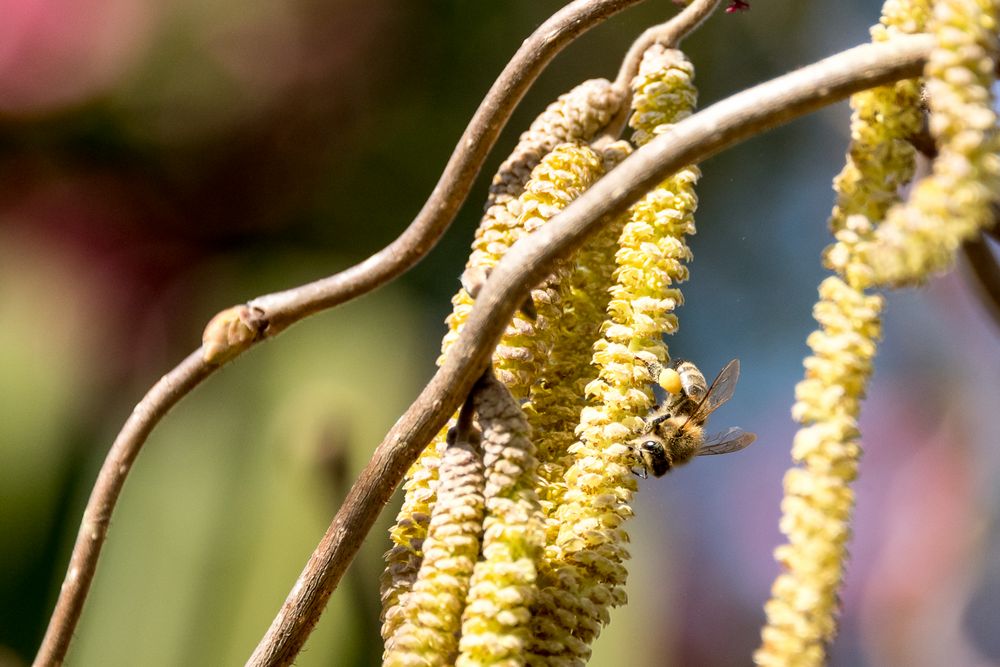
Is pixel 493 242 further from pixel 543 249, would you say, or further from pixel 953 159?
pixel 953 159

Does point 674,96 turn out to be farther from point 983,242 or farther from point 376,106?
point 376,106

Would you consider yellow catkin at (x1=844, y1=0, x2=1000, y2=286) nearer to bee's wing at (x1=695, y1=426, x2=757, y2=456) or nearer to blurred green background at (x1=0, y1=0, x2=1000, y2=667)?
bee's wing at (x1=695, y1=426, x2=757, y2=456)

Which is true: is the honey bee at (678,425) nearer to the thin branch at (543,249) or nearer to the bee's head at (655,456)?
the bee's head at (655,456)

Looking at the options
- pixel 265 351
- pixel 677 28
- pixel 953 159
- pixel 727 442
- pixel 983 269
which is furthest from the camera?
pixel 265 351

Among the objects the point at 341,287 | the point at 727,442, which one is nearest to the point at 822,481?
the point at 341,287

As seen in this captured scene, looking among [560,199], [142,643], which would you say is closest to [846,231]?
[560,199]

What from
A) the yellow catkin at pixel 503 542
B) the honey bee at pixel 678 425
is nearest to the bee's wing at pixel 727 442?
the honey bee at pixel 678 425

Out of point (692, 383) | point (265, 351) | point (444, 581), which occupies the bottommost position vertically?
point (444, 581)
